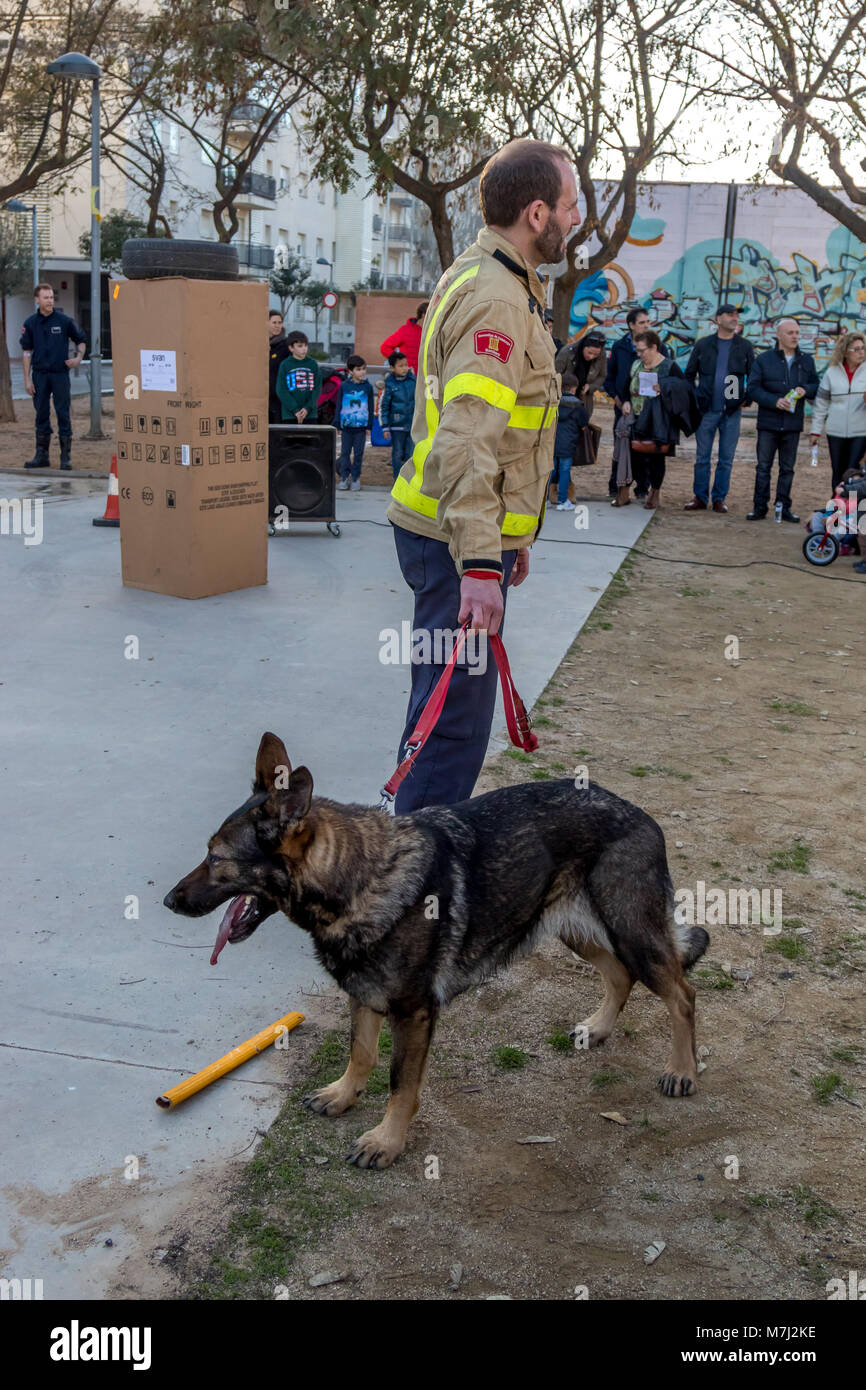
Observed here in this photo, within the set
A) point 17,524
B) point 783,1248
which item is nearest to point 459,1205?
point 783,1248

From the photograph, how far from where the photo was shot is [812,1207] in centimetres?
268

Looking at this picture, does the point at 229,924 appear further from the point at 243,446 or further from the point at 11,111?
the point at 11,111

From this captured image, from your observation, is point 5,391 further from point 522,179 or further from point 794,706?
point 522,179

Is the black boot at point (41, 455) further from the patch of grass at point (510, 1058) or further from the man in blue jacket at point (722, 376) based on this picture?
the patch of grass at point (510, 1058)

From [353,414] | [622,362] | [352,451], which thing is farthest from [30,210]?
[622,362]

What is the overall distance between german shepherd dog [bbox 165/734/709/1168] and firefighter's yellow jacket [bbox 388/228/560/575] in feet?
2.34

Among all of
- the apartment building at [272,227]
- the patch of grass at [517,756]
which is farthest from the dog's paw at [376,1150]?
the apartment building at [272,227]

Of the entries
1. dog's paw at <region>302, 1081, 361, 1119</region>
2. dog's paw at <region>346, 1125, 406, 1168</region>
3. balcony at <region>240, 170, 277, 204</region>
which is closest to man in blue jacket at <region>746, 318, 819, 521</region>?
dog's paw at <region>302, 1081, 361, 1119</region>

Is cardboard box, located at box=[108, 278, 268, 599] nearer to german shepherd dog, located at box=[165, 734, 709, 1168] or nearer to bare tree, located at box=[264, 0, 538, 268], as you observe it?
german shepherd dog, located at box=[165, 734, 709, 1168]

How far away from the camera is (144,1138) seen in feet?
8.99

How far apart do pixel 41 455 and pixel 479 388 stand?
460 inches

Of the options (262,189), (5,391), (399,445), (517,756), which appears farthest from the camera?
(262,189)
